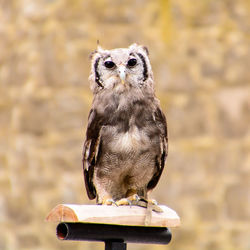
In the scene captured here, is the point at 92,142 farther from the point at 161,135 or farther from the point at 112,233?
the point at 112,233

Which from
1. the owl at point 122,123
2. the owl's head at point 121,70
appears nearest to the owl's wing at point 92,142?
the owl at point 122,123

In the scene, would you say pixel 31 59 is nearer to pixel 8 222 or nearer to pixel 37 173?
pixel 37 173

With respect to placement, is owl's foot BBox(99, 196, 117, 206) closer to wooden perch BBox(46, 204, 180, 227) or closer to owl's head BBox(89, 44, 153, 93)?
wooden perch BBox(46, 204, 180, 227)

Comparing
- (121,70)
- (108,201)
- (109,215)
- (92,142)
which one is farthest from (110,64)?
(109,215)

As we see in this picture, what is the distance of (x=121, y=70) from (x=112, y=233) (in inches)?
41.7

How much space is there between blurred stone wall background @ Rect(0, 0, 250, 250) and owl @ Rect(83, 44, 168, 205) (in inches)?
140

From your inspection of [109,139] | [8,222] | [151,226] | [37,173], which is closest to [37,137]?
[37,173]

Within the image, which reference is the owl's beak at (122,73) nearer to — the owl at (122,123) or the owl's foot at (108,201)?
the owl at (122,123)

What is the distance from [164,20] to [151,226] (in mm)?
4640

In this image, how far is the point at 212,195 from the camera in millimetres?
8508

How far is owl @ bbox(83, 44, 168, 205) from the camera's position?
15.4 feet

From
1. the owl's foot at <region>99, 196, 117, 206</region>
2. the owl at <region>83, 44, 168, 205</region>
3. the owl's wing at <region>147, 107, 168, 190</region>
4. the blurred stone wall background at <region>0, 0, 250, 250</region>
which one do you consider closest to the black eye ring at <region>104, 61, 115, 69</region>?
the owl at <region>83, 44, 168, 205</region>

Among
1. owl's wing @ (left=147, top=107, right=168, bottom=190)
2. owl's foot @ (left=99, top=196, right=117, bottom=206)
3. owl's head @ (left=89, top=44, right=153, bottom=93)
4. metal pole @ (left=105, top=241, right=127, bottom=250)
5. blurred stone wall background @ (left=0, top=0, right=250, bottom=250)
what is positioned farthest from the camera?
blurred stone wall background @ (left=0, top=0, right=250, bottom=250)

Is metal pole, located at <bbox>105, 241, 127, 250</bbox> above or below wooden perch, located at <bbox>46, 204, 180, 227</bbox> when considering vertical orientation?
below
